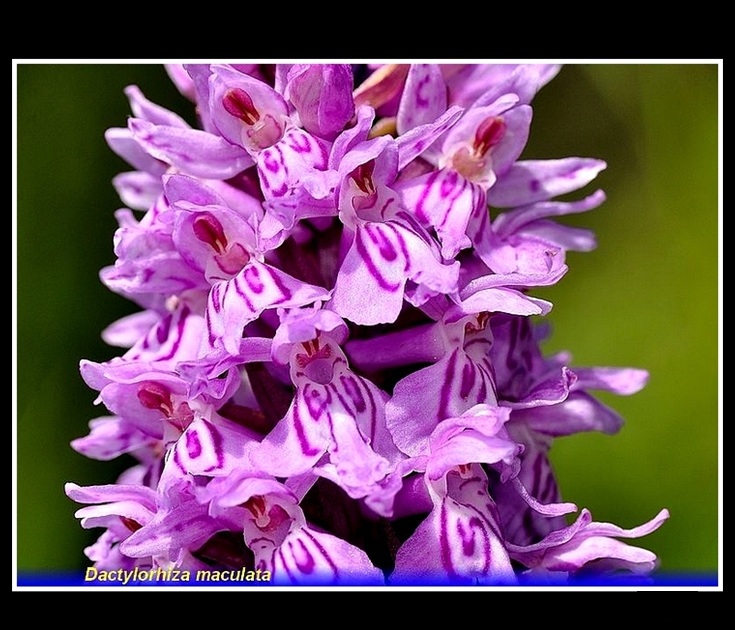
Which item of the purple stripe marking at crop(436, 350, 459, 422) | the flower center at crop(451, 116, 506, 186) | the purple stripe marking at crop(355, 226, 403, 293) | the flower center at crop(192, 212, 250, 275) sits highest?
the flower center at crop(451, 116, 506, 186)

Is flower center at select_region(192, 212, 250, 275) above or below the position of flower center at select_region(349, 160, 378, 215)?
below

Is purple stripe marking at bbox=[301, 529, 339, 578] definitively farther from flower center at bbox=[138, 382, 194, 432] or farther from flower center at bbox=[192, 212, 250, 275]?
flower center at bbox=[192, 212, 250, 275]

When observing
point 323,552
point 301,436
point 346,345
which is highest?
point 346,345

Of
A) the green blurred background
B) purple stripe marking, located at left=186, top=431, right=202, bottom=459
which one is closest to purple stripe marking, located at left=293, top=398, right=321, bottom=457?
purple stripe marking, located at left=186, top=431, right=202, bottom=459

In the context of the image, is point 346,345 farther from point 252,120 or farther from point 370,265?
point 252,120

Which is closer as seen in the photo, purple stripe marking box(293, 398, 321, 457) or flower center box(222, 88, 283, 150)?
purple stripe marking box(293, 398, 321, 457)

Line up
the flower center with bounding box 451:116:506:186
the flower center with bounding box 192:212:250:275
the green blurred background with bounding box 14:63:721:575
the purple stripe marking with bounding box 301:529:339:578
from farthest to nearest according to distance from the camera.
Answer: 1. the green blurred background with bounding box 14:63:721:575
2. the flower center with bounding box 451:116:506:186
3. the flower center with bounding box 192:212:250:275
4. the purple stripe marking with bounding box 301:529:339:578

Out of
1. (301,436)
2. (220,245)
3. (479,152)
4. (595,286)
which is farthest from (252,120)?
(595,286)

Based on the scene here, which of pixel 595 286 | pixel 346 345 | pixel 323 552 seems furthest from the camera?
pixel 595 286

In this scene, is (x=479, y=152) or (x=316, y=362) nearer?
(x=316, y=362)
